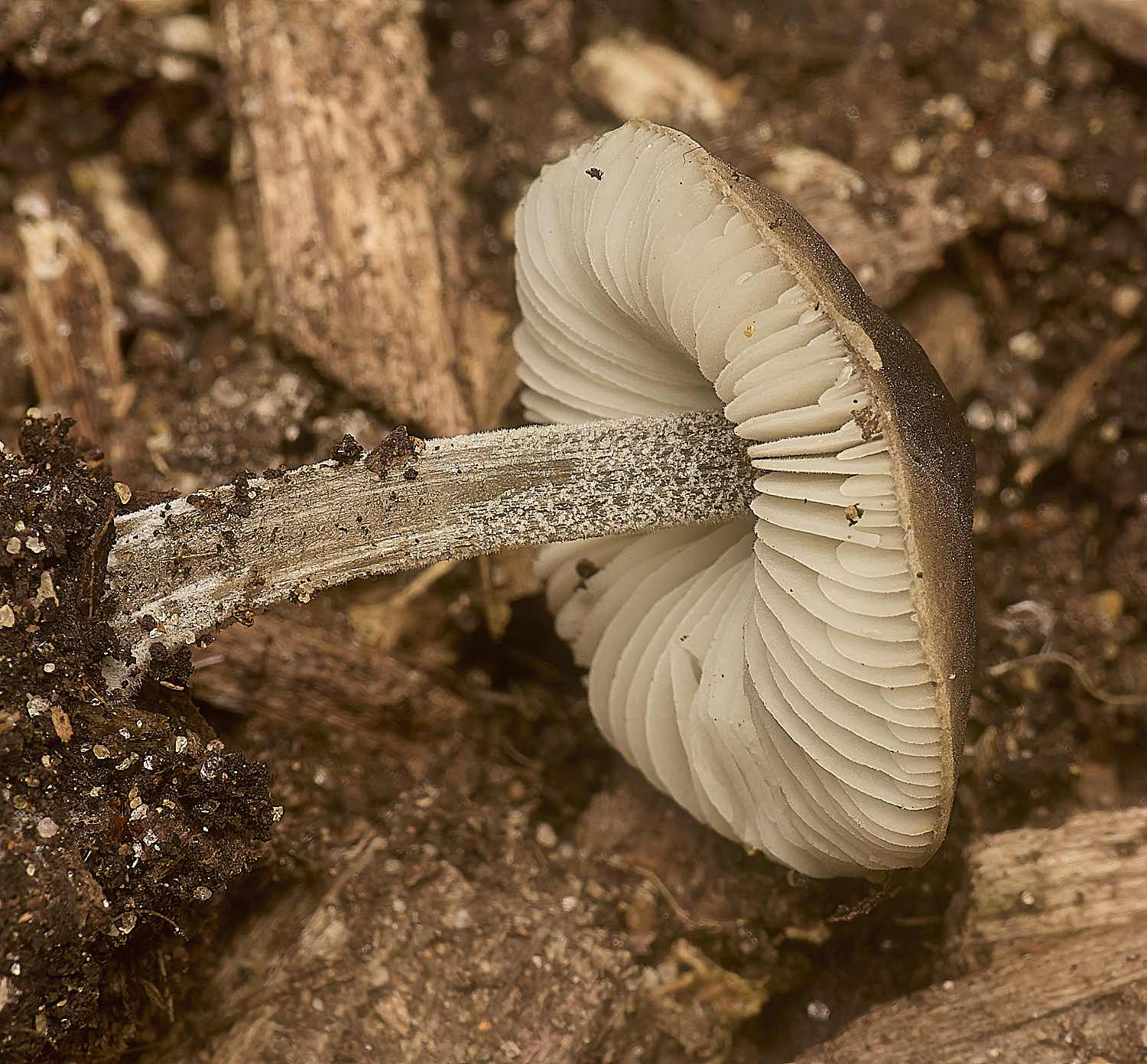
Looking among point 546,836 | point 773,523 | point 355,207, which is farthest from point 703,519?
point 355,207

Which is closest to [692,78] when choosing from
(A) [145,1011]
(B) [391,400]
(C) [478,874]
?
(B) [391,400]

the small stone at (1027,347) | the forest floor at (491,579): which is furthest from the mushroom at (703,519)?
the small stone at (1027,347)

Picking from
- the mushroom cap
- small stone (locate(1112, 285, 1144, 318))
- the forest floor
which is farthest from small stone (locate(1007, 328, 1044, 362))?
the mushroom cap

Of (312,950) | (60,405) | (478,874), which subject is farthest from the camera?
(60,405)

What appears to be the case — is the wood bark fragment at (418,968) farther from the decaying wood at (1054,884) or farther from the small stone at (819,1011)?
the decaying wood at (1054,884)

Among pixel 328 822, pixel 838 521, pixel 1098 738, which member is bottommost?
pixel 328 822

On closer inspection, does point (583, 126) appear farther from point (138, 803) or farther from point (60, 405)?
point (138, 803)
